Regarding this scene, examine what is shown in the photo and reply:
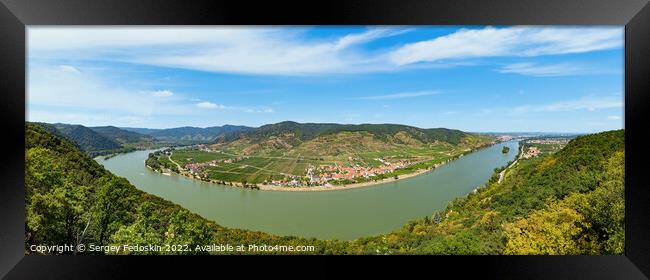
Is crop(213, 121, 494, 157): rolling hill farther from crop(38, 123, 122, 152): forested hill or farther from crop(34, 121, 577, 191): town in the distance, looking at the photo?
crop(38, 123, 122, 152): forested hill

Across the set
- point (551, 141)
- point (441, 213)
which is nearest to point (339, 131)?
point (441, 213)

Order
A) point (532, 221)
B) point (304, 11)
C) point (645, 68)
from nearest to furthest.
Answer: point (304, 11)
point (645, 68)
point (532, 221)

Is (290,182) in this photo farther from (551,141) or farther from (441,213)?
(551,141)

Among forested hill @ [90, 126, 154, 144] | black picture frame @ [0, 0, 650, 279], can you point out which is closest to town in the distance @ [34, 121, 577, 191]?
forested hill @ [90, 126, 154, 144]

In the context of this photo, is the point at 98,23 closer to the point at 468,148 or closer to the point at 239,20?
the point at 239,20

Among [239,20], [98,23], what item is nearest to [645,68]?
[239,20]

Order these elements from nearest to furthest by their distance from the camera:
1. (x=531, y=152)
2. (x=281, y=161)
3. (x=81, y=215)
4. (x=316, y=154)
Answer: (x=81, y=215)
(x=531, y=152)
(x=281, y=161)
(x=316, y=154)
